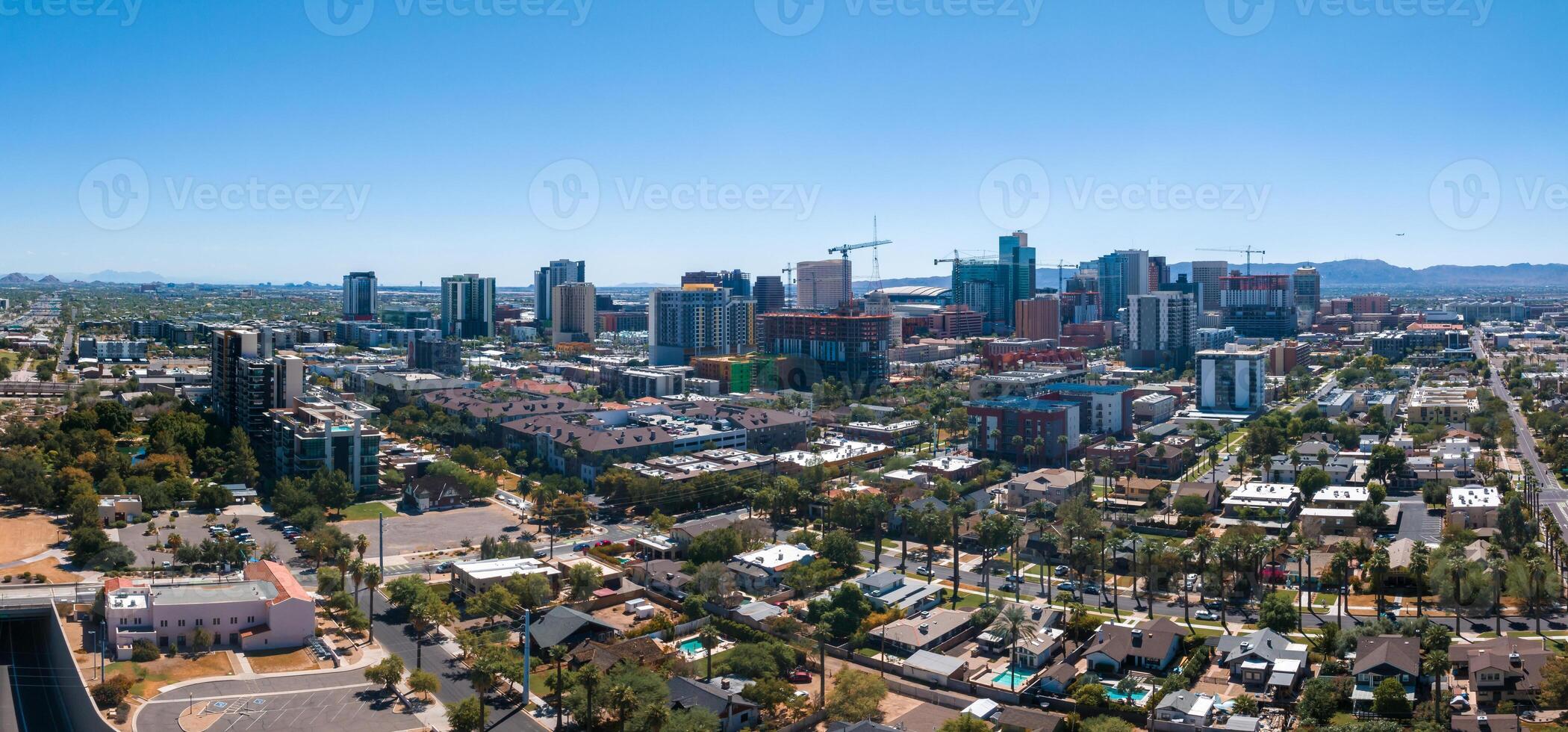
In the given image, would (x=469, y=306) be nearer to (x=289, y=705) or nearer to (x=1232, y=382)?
(x=1232, y=382)

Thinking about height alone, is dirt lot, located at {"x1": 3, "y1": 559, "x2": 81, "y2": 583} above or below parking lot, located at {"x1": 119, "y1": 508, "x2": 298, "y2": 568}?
below

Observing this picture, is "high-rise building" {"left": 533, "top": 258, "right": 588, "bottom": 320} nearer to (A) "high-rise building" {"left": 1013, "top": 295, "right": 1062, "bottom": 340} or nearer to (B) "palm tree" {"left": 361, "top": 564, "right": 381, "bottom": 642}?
(A) "high-rise building" {"left": 1013, "top": 295, "right": 1062, "bottom": 340}

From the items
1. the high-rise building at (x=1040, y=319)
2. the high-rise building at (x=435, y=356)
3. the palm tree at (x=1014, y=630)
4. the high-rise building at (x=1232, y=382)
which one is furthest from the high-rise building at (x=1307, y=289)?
the palm tree at (x=1014, y=630)

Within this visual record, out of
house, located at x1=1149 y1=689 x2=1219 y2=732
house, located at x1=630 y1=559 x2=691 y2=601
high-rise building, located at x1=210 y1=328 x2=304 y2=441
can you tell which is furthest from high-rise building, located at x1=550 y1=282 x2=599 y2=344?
house, located at x1=1149 y1=689 x2=1219 y2=732

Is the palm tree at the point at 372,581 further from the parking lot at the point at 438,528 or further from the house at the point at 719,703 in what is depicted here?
Answer: the house at the point at 719,703

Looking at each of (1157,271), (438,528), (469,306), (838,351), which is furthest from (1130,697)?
(1157,271)

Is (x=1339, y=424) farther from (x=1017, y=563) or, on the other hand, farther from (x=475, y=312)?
(x=475, y=312)

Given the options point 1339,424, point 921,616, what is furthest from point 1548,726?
point 1339,424
